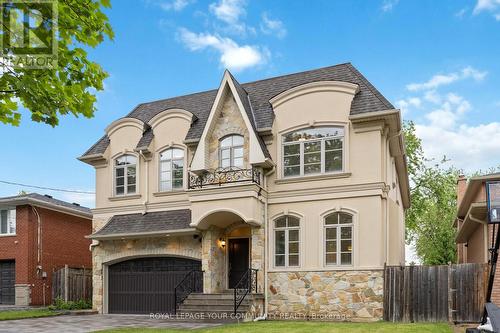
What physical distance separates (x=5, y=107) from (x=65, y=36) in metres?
1.36

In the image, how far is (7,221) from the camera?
24266 mm

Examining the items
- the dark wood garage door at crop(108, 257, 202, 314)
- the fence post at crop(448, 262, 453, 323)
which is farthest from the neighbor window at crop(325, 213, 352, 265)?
the dark wood garage door at crop(108, 257, 202, 314)

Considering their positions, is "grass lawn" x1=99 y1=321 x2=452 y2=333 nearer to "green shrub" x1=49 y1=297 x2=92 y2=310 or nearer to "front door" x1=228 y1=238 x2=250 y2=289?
"front door" x1=228 y1=238 x2=250 y2=289

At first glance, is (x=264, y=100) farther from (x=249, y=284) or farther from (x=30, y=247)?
(x=30, y=247)

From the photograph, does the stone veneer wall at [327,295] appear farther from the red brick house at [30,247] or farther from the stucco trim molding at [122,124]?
the red brick house at [30,247]

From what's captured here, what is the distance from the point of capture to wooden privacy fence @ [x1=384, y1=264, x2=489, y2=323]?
14.5 m

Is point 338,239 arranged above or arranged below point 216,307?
above

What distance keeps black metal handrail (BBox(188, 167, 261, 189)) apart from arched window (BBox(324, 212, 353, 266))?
2.74m

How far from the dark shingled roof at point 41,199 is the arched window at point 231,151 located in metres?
10.4

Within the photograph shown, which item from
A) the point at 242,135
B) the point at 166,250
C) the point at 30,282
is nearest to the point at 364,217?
the point at 242,135

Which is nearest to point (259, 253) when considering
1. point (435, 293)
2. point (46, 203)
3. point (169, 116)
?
point (435, 293)

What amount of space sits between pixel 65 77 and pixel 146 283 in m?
13.4

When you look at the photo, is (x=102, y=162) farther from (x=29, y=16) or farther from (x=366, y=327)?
(x=29, y=16)

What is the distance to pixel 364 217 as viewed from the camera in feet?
52.3
